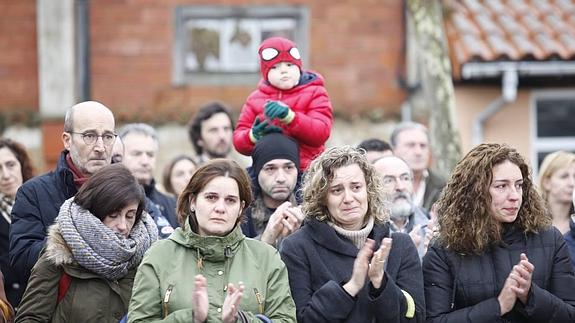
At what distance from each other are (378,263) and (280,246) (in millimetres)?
753

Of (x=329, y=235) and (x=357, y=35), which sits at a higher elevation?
(x=357, y=35)

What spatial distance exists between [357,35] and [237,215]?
8321 mm

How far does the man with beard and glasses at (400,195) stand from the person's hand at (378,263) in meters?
1.41

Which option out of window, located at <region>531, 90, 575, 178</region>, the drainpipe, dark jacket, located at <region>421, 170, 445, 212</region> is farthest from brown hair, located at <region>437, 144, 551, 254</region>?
window, located at <region>531, 90, 575, 178</region>

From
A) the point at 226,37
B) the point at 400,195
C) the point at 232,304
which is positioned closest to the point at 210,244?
the point at 232,304

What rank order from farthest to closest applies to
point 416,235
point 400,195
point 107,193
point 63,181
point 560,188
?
point 560,188, point 400,195, point 416,235, point 63,181, point 107,193

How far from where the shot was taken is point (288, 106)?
24.7 feet

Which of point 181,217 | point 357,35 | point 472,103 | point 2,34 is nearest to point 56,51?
Result: point 2,34

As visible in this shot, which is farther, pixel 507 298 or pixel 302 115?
pixel 302 115

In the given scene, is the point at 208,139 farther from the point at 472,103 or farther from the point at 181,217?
the point at 472,103

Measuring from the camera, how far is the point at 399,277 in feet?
21.2

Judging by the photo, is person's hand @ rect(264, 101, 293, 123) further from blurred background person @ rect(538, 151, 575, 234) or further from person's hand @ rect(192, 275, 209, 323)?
blurred background person @ rect(538, 151, 575, 234)

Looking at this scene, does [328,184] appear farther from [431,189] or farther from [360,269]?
[431,189]

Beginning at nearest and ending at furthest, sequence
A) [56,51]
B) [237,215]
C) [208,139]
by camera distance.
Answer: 1. [237,215]
2. [208,139]
3. [56,51]
